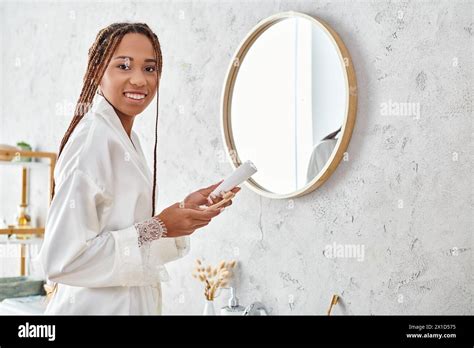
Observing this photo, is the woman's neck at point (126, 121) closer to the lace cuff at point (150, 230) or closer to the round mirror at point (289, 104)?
the lace cuff at point (150, 230)

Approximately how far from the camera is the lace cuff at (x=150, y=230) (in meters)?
0.92

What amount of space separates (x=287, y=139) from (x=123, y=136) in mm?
422

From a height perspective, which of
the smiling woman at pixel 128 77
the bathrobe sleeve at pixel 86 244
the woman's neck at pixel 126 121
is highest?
the smiling woman at pixel 128 77

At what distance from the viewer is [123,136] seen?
972 mm

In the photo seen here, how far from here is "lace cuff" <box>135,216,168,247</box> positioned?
92 centimetres

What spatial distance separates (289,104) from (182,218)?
428 millimetres

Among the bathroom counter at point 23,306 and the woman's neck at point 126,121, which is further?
the bathroom counter at point 23,306

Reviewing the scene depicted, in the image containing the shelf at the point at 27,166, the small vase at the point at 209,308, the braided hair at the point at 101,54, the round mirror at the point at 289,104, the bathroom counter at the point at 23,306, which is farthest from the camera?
the shelf at the point at 27,166

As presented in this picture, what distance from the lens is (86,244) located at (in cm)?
88

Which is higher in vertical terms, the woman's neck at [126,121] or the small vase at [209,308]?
the woman's neck at [126,121]

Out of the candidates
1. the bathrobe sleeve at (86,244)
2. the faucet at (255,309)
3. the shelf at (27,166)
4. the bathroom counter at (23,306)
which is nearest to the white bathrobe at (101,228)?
the bathrobe sleeve at (86,244)

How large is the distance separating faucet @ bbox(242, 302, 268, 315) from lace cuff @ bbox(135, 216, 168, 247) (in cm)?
39

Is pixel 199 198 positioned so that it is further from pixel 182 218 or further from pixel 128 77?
pixel 128 77

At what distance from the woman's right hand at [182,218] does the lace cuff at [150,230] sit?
1 cm
